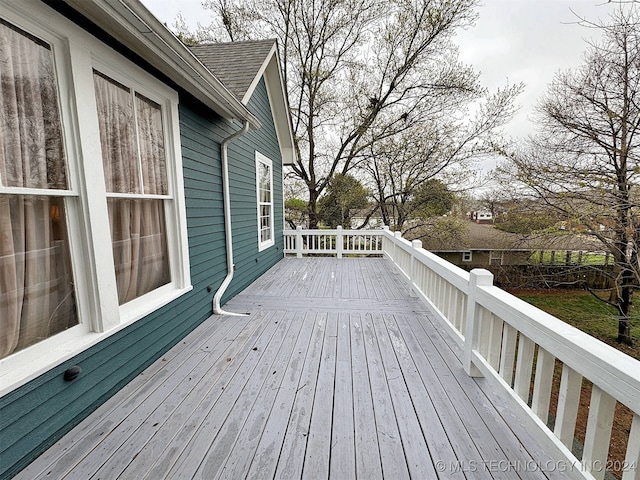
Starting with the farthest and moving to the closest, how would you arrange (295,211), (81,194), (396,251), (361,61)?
(295,211) < (361,61) < (396,251) < (81,194)

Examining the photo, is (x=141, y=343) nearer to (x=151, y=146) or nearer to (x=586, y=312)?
(x=151, y=146)

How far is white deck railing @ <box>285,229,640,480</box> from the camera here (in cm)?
102

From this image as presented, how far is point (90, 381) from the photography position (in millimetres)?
1753

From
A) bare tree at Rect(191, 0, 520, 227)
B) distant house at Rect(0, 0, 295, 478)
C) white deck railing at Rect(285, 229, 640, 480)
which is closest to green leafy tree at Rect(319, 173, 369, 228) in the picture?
bare tree at Rect(191, 0, 520, 227)

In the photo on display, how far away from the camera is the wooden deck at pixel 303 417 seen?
140 centimetres

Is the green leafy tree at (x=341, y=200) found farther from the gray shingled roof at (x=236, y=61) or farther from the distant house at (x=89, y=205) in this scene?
the distant house at (x=89, y=205)

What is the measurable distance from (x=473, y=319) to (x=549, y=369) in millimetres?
722

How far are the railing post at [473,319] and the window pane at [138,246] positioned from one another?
2633mm

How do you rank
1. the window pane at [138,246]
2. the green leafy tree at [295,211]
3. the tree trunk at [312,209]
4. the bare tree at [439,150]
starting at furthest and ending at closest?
the green leafy tree at [295,211] → the tree trunk at [312,209] → the bare tree at [439,150] → the window pane at [138,246]

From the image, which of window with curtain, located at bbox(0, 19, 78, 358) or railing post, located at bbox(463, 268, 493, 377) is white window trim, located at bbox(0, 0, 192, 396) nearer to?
window with curtain, located at bbox(0, 19, 78, 358)

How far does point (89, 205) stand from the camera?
173cm

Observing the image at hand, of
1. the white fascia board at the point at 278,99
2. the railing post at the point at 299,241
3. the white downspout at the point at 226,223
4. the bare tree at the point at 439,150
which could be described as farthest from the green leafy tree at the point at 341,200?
the white downspout at the point at 226,223

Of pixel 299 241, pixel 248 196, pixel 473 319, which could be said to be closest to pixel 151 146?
pixel 248 196

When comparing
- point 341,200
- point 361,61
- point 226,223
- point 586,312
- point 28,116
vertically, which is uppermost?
point 361,61
